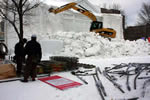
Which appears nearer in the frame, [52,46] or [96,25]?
[52,46]

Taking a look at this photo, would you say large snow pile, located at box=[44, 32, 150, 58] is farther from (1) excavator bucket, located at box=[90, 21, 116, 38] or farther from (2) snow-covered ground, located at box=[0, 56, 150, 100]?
(2) snow-covered ground, located at box=[0, 56, 150, 100]

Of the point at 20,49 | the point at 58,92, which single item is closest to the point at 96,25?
the point at 20,49

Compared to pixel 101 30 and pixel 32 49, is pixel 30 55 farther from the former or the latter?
pixel 101 30

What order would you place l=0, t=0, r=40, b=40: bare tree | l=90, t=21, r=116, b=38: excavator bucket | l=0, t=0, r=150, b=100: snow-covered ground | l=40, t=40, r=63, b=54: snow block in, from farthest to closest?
1. l=90, t=21, r=116, b=38: excavator bucket
2. l=40, t=40, r=63, b=54: snow block
3. l=0, t=0, r=40, b=40: bare tree
4. l=0, t=0, r=150, b=100: snow-covered ground

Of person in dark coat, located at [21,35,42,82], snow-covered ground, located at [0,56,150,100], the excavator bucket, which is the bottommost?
snow-covered ground, located at [0,56,150,100]

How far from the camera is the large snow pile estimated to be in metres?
11.3

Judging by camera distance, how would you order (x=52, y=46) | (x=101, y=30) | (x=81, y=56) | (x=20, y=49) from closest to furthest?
(x=20, y=49)
(x=81, y=56)
(x=52, y=46)
(x=101, y=30)

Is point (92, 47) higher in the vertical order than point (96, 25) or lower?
lower

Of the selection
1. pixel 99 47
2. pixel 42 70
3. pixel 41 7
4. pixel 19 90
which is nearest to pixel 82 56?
pixel 99 47

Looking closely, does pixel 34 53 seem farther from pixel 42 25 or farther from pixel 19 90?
pixel 42 25

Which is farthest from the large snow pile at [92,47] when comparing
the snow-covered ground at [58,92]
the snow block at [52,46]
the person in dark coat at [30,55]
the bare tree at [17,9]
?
the snow-covered ground at [58,92]

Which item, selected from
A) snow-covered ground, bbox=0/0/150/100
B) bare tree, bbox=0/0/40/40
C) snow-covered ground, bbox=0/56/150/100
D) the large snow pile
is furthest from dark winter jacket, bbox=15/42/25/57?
the large snow pile

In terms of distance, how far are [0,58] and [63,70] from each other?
14.9 ft

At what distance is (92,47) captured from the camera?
11555 mm
